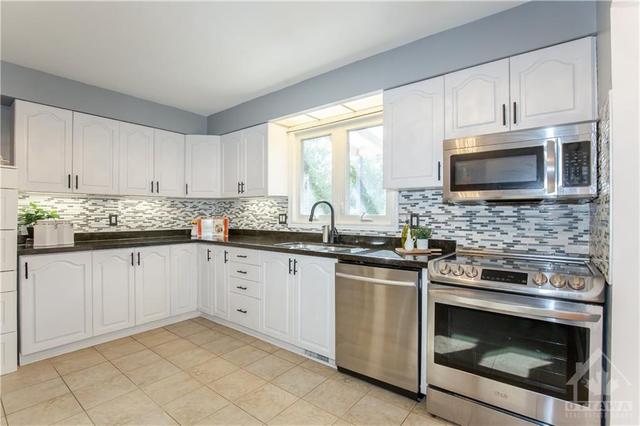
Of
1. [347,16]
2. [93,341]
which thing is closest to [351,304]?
[347,16]

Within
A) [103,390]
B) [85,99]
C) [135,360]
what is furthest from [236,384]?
[85,99]

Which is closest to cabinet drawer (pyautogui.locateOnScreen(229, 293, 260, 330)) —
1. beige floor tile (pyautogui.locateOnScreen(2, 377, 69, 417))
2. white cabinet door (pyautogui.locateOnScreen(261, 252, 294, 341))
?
white cabinet door (pyautogui.locateOnScreen(261, 252, 294, 341))

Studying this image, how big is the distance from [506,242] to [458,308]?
74 centimetres

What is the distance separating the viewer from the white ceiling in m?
1.96

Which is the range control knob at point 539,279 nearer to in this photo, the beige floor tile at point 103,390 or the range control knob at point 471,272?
the range control knob at point 471,272

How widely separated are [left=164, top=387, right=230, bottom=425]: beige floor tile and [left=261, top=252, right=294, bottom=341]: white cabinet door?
78 cm

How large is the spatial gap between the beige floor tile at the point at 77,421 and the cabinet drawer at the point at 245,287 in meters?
1.43

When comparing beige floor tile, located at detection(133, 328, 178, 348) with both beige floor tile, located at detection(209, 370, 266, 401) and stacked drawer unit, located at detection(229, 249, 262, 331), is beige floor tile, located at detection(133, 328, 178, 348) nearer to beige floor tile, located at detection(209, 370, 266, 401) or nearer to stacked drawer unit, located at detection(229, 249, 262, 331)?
stacked drawer unit, located at detection(229, 249, 262, 331)

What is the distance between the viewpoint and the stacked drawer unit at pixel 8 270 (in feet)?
7.59

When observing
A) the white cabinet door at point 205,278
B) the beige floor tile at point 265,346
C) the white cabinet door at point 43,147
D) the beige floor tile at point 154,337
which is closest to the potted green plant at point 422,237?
the beige floor tile at point 265,346

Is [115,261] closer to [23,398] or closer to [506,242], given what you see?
[23,398]

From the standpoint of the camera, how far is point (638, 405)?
47.3 inches

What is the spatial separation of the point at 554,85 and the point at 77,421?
3376 mm

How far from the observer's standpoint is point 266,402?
198 cm
